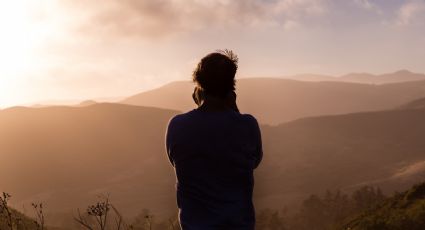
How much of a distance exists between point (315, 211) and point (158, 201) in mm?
39826

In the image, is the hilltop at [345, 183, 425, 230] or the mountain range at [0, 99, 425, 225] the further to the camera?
the mountain range at [0, 99, 425, 225]

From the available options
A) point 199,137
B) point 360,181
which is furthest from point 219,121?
point 360,181

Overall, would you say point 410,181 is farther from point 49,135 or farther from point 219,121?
point 49,135

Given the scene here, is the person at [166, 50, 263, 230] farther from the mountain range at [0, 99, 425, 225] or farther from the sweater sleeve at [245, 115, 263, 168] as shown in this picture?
the mountain range at [0, 99, 425, 225]

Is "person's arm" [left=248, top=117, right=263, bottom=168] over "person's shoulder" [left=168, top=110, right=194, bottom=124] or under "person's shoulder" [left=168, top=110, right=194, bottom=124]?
under

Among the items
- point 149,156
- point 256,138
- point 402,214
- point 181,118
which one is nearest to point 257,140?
point 256,138

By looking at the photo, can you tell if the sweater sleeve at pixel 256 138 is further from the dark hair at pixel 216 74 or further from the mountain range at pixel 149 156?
the mountain range at pixel 149 156

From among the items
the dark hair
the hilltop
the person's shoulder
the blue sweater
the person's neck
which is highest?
the dark hair

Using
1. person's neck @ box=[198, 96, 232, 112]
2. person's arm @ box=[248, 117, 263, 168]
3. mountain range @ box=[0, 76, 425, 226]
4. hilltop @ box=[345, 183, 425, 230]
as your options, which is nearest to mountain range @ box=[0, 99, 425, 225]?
mountain range @ box=[0, 76, 425, 226]

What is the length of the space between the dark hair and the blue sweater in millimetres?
118

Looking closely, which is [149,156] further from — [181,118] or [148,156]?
[181,118]

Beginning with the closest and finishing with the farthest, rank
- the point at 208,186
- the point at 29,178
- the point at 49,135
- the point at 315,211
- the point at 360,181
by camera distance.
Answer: the point at 208,186
the point at 315,211
the point at 360,181
the point at 29,178
the point at 49,135

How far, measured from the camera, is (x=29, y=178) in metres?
106

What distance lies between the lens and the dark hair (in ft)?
7.86
